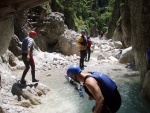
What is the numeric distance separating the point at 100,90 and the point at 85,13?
60863mm

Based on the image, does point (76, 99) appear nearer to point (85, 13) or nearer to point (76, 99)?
point (76, 99)

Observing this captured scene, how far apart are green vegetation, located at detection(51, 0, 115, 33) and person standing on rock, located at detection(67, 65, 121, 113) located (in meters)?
26.0

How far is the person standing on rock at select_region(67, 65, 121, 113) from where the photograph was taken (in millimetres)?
4180

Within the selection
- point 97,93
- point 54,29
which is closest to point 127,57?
point 54,29

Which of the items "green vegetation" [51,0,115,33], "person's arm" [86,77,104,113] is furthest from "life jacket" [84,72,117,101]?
"green vegetation" [51,0,115,33]

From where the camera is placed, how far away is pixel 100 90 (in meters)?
4.28

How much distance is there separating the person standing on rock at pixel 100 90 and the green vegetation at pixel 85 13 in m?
26.0

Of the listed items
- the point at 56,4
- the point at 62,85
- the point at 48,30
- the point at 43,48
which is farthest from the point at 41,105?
the point at 56,4

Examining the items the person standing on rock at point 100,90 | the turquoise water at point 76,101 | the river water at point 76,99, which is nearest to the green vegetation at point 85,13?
the river water at point 76,99

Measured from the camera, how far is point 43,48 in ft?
73.5

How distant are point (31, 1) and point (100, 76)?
186 cm

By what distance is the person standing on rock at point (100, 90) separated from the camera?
4.18 meters

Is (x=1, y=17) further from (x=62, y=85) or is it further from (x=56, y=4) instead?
(x=56, y=4)

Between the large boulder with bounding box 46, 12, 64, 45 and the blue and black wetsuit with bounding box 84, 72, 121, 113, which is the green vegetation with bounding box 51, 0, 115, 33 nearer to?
the large boulder with bounding box 46, 12, 64, 45
